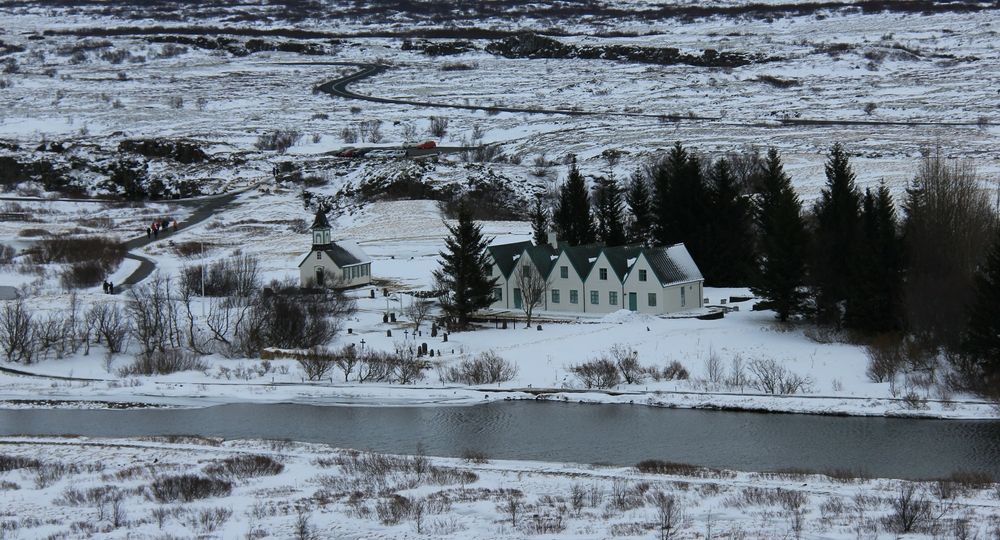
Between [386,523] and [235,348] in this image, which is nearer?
[386,523]

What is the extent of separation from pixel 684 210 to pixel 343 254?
64.4 ft

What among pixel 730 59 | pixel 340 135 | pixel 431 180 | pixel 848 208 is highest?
pixel 730 59

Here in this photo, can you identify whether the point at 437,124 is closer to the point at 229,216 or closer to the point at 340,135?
the point at 340,135

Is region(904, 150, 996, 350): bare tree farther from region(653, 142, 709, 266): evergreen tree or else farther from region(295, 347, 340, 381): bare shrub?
region(295, 347, 340, 381): bare shrub

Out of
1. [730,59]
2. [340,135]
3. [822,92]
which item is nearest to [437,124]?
[340,135]

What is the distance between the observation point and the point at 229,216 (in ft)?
301

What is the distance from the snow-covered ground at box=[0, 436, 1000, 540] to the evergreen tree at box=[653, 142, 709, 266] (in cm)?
3496

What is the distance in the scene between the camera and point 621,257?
51.4 metres

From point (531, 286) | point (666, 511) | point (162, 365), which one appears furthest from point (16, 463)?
point (531, 286)

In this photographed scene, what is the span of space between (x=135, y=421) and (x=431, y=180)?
66.0 m

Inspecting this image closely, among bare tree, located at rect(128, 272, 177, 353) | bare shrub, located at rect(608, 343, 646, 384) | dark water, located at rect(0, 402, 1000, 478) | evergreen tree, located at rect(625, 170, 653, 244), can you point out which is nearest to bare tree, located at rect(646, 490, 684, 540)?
dark water, located at rect(0, 402, 1000, 478)

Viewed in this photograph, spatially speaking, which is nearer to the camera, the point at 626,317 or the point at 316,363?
the point at 316,363

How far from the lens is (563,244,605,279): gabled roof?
170 ft

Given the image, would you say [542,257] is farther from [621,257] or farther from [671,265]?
[671,265]
